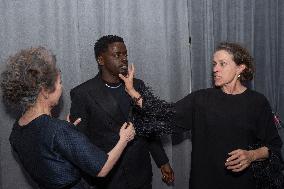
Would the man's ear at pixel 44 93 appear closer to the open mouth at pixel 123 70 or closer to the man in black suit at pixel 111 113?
the man in black suit at pixel 111 113

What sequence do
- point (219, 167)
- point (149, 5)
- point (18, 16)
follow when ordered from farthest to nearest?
1. point (149, 5)
2. point (18, 16)
3. point (219, 167)

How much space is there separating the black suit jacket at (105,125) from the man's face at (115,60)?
0.37ft

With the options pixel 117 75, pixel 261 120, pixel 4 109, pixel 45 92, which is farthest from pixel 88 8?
pixel 261 120

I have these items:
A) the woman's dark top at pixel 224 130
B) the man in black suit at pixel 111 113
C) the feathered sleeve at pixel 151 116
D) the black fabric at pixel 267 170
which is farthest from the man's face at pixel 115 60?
the black fabric at pixel 267 170

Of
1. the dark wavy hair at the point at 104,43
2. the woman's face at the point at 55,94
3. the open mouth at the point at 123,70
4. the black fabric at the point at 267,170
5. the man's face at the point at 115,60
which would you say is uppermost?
the dark wavy hair at the point at 104,43

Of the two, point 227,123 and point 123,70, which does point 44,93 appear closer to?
point 123,70

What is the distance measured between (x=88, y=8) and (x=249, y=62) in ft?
4.16

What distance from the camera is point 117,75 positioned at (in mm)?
2342

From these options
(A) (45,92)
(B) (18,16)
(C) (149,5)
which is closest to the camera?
(A) (45,92)

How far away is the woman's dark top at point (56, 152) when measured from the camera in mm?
1521

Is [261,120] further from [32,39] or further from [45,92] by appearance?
[32,39]

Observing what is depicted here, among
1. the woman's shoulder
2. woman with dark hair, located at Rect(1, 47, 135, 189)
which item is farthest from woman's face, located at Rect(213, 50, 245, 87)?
the woman's shoulder

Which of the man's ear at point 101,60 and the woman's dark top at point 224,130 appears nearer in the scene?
the woman's dark top at point 224,130

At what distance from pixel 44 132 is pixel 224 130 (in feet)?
3.79
